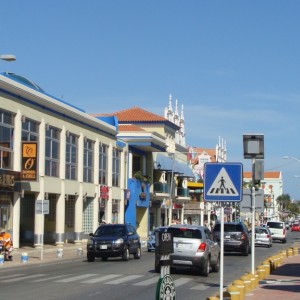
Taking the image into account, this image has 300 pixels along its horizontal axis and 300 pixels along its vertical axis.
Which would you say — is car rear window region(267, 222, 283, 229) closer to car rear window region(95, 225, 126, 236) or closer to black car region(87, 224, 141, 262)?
black car region(87, 224, 141, 262)

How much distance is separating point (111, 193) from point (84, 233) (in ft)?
19.7

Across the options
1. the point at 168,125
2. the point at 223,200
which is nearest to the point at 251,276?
the point at 223,200

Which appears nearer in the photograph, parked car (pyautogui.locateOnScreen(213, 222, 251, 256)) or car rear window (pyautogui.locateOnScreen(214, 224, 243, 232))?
parked car (pyautogui.locateOnScreen(213, 222, 251, 256))

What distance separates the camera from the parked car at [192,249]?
24359mm

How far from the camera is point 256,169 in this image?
2061cm

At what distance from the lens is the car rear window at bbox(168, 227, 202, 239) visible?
81.6ft

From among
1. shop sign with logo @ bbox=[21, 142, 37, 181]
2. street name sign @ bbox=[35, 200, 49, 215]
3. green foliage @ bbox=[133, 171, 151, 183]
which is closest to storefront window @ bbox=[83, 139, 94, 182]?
green foliage @ bbox=[133, 171, 151, 183]

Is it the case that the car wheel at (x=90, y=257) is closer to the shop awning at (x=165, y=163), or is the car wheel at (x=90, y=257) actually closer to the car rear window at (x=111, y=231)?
the car rear window at (x=111, y=231)

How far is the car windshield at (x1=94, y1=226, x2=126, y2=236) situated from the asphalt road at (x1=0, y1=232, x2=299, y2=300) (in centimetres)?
319

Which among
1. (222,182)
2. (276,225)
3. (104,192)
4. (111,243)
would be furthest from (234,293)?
(276,225)

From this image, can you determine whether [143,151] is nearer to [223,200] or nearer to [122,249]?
[122,249]

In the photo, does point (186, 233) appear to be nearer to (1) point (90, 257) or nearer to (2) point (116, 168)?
(1) point (90, 257)

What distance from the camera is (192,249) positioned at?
24406mm

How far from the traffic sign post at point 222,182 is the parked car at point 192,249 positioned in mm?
10578
